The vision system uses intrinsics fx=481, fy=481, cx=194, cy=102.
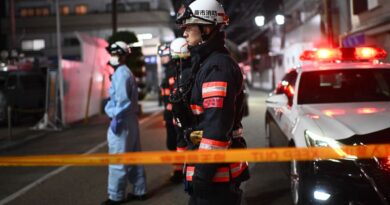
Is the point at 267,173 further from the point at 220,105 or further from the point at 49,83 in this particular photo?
the point at 49,83

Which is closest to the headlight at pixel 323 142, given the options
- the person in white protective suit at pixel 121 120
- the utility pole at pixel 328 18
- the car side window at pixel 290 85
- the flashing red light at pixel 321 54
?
the car side window at pixel 290 85

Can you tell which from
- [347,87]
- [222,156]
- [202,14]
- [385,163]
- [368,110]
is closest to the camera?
[222,156]

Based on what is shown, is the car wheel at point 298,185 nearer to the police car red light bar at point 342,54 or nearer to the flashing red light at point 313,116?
the flashing red light at point 313,116

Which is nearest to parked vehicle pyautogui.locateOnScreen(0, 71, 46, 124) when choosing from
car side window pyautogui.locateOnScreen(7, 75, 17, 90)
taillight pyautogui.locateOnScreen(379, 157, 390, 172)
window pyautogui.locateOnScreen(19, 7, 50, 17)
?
car side window pyautogui.locateOnScreen(7, 75, 17, 90)

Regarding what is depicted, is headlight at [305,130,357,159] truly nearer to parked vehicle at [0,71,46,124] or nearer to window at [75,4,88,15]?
parked vehicle at [0,71,46,124]

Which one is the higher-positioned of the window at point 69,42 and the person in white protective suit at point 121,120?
the window at point 69,42

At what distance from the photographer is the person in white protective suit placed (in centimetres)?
574

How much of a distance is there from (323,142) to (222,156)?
1.95 metres

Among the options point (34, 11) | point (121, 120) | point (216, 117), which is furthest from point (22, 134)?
point (34, 11)

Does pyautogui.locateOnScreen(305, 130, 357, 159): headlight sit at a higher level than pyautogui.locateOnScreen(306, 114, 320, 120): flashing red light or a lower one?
lower

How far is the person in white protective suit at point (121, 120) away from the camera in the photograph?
5.74 m

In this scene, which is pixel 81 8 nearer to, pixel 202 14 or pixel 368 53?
pixel 368 53

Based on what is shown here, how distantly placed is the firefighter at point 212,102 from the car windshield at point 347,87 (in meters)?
3.25

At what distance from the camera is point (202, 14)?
3041 mm
